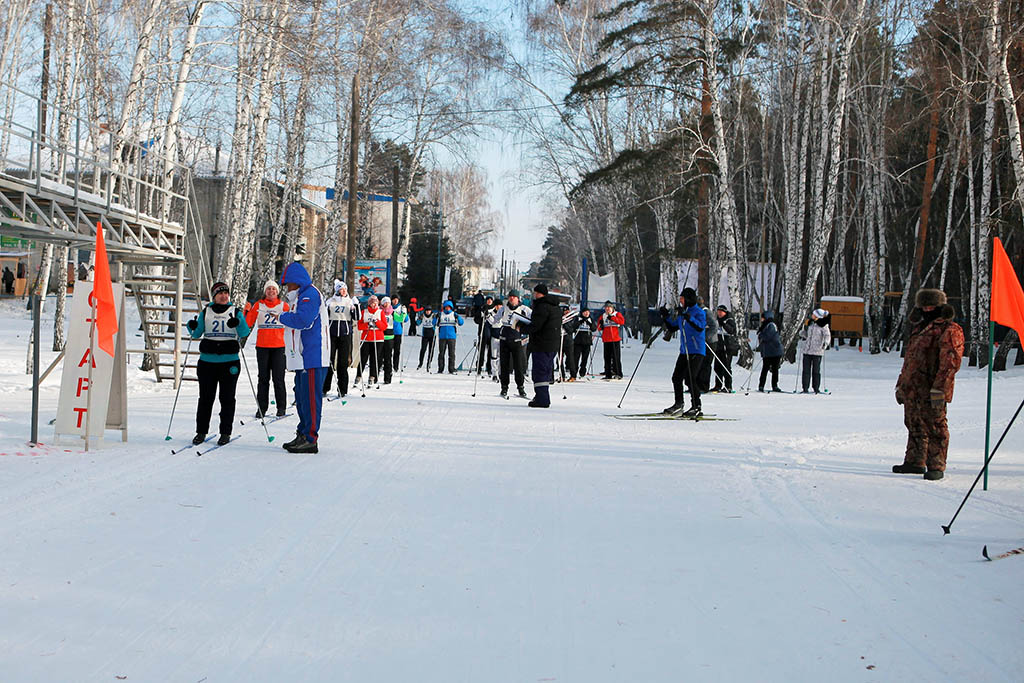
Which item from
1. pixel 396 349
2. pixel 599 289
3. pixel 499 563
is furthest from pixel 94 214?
pixel 599 289

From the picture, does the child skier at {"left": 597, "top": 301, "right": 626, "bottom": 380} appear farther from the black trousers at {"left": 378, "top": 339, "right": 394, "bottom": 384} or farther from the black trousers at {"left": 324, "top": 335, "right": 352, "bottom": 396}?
the black trousers at {"left": 324, "top": 335, "right": 352, "bottom": 396}

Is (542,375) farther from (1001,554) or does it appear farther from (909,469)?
(1001,554)

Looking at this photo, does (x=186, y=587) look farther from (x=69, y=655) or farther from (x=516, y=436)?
(x=516, y=436)

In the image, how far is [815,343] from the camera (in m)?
20.1

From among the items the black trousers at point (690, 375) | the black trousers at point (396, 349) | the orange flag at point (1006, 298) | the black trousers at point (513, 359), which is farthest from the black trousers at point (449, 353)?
the orange flag at point (1006, 298)

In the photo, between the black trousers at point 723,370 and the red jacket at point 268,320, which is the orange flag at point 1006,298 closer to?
the red jacket at point 268,320

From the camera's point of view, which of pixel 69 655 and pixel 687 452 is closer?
pixel 69 655

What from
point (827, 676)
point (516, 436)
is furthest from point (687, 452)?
point (827, 676)

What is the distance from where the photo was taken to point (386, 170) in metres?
40.4

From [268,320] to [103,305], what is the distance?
7.96 feet

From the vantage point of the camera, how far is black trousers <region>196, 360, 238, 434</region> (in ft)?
33.6

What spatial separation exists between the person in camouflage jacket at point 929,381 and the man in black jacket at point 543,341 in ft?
22.4

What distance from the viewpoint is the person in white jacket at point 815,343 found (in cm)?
2008

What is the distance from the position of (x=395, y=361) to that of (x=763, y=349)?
870 centimetres
